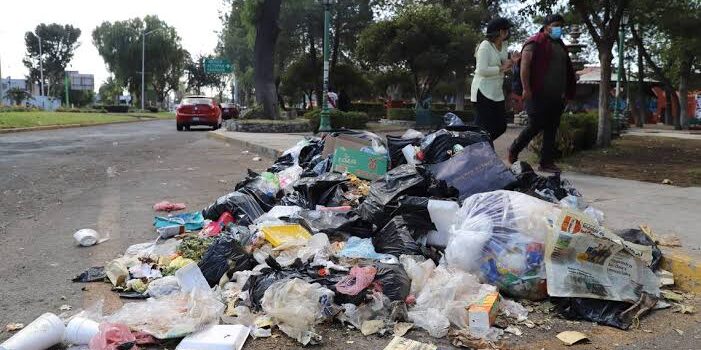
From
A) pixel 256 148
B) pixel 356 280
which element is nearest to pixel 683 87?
pixel 256 148

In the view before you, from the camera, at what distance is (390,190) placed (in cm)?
461

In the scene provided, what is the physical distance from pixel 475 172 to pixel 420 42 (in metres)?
19.3

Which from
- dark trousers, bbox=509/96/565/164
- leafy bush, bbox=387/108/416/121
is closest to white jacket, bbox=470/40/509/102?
dark trousers, bbox=509/96/565/164

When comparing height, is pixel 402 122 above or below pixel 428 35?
below

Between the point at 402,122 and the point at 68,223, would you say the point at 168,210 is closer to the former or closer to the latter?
the point at 68,223

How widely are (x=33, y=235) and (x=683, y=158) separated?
35.1 feet

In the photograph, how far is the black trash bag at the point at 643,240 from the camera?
3943mm

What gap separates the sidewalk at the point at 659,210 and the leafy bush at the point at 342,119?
1188 centimetres

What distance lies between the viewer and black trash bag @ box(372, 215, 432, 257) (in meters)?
4.04

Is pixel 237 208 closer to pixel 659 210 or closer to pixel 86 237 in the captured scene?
pixel 86 237

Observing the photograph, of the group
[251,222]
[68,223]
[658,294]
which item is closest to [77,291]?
[251,222]

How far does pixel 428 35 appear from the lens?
23500mm

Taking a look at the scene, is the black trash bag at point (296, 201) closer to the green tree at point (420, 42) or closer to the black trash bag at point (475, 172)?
the black trash bag at point (475, 172)

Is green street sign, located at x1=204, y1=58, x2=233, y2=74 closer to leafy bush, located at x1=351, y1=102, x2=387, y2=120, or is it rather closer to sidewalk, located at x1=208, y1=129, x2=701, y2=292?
leafy bush, located at x1=351, y1=102, x2=387, y2=120
